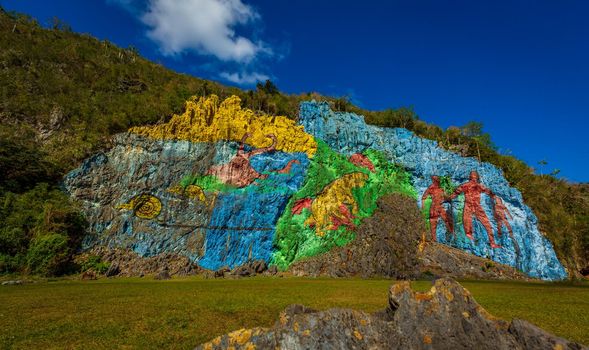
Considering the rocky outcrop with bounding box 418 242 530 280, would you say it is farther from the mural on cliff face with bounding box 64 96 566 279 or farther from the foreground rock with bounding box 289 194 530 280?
the mural on cliff face with bounding box 64 96 566 279

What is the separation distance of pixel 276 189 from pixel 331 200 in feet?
25.0

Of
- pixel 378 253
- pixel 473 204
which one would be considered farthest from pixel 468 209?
pixel 378 253

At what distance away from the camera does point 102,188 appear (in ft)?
128

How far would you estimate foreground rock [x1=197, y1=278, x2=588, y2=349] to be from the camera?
5.77 meters

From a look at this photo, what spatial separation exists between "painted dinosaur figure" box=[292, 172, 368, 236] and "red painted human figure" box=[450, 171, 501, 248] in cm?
1702

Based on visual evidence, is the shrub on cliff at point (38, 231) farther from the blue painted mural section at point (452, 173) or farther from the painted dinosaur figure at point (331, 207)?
the blue painted mural section at point (452, 173)

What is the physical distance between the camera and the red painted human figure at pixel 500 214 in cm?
4862

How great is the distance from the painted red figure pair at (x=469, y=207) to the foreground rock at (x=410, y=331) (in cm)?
4456

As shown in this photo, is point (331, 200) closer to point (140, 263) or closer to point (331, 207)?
point (331, 207)

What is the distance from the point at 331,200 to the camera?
148ft

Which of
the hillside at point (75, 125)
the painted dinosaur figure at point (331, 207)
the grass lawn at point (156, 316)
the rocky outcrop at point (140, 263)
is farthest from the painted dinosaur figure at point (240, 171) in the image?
the grass lawn at point (156, 316)

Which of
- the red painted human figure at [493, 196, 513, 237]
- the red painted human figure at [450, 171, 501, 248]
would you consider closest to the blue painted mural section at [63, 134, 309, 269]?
the red painted human figure at [450, 171, 501, 248]

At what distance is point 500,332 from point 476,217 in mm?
48549

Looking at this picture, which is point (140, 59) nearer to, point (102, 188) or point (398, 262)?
point (102, 188)
